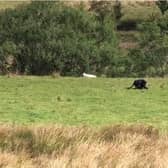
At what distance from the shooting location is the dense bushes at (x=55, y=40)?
143 feet

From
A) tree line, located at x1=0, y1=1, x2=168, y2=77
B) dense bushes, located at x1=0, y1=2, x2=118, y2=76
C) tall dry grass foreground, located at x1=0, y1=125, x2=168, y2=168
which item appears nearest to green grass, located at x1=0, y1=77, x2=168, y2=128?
tall dry grass foreground, located at x1=0, y1=125, x2=168, y2=168

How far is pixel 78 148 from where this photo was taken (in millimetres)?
12422

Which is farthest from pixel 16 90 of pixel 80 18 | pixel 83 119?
pixel 80 18

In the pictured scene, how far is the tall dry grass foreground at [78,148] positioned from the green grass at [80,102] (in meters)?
4.69

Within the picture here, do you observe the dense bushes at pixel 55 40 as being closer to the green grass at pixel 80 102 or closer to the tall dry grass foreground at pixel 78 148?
the green grass at pixel 80 102

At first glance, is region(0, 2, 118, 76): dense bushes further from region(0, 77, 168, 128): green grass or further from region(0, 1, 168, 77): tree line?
region(0, 77, 168, 128): green grass

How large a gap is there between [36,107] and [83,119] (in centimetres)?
307

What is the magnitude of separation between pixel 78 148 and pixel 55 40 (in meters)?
32.0

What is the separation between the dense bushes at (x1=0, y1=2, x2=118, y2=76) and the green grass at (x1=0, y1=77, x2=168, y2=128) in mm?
10878

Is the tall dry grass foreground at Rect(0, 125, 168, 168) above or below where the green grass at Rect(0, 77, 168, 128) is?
above

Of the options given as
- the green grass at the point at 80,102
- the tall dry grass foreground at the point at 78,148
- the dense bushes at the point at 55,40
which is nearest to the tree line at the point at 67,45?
the dense bushes at the point at 55,40

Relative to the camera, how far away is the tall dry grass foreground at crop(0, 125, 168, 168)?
11773mm

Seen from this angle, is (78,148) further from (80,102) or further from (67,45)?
(67,45)

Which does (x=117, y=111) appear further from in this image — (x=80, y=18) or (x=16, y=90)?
(x=80, y=18)
